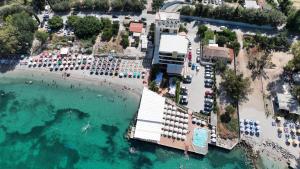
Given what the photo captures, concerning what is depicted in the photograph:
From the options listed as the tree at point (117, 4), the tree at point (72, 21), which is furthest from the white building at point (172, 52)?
the tree at point (72, 21)

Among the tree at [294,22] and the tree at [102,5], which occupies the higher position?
the tree at [294,22]

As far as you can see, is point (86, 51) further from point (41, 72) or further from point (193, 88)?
point (193, 88)

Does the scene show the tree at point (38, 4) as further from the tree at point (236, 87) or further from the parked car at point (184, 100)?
the tree at point (236, 87)

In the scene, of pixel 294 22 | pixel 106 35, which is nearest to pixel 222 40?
pixel 294 22

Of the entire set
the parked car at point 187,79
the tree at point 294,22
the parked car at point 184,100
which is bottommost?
the parked car at point 184,100

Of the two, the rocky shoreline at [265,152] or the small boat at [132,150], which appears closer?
the rocky shoreline at [265,152]

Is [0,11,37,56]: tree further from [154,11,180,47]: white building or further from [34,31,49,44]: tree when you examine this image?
[154,11,180,47]: white building

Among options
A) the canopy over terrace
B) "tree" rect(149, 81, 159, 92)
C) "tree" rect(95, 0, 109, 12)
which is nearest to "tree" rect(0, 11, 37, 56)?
"tree" rect(95, 0, 109, 12)
